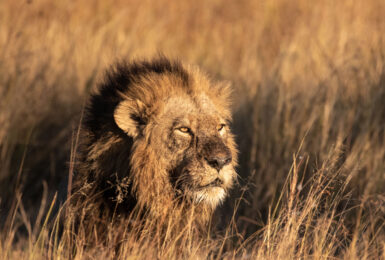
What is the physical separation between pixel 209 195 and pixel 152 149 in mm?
444

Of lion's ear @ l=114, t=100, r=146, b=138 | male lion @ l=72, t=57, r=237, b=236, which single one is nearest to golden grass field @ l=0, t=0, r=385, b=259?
male lion @ l=72, t=57, r=237, b=236

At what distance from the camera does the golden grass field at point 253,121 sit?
411 centimetres

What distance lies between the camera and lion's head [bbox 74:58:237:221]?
12.1 ft

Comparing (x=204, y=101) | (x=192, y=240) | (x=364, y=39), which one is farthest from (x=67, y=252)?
(x=364, y=39)

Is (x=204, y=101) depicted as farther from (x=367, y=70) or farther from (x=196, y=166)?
(x=367, y=70)

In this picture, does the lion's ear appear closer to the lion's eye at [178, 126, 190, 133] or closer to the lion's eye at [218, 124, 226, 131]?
the lion's eye at [178, 126, 190, 133]

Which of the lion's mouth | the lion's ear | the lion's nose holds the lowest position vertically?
the lion's mouth

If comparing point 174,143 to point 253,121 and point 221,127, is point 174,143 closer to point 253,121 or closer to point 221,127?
point 221,127

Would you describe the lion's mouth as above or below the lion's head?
below

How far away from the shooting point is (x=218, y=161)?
3635 millimetres

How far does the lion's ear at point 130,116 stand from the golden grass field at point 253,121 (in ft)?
1.55

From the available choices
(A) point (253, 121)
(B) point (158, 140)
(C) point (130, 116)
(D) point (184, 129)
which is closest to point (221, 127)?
(D) point (184, 129)

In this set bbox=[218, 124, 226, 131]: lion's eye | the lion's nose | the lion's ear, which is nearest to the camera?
the lion's nose

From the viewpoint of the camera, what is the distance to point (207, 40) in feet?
31.1
